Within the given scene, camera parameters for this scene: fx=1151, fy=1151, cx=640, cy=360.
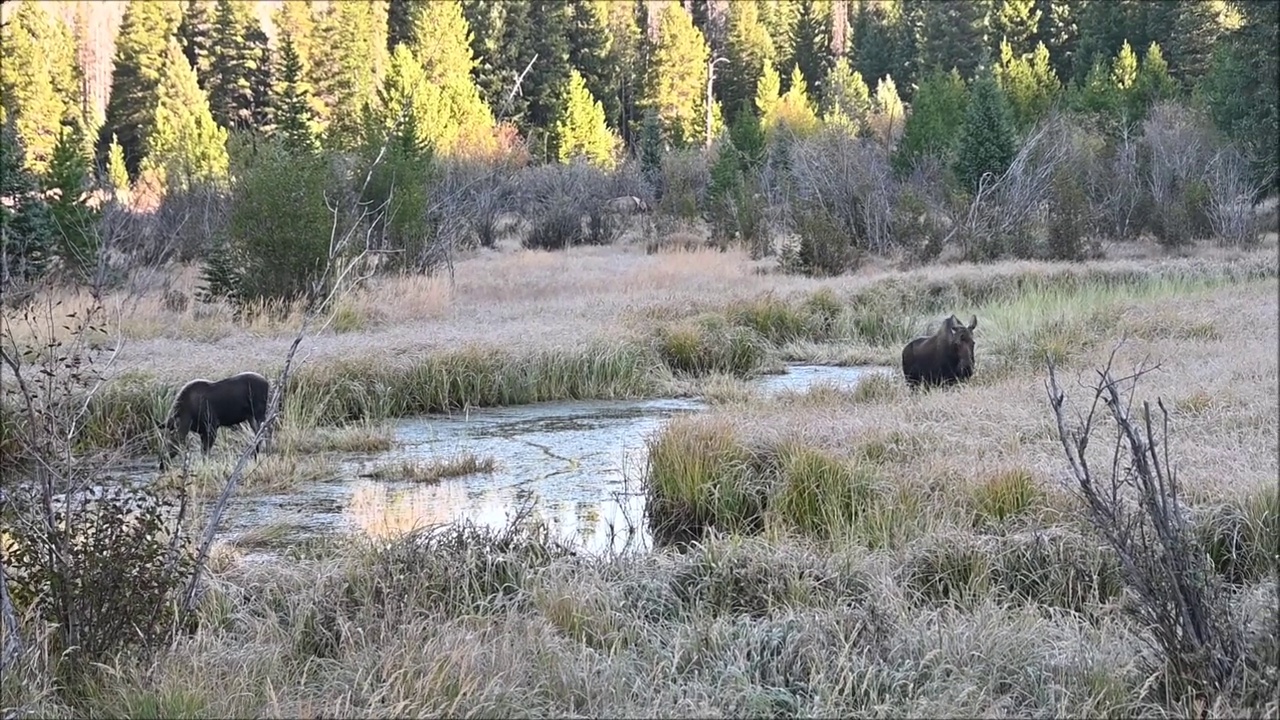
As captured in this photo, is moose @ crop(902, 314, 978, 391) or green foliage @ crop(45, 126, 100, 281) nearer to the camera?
moose @ crop(902, 314, 978, 391)

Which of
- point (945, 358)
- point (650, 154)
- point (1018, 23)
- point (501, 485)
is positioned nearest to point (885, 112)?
point (650, 154)

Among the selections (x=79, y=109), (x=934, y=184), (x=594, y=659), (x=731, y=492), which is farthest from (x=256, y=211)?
(x=79, y=109)

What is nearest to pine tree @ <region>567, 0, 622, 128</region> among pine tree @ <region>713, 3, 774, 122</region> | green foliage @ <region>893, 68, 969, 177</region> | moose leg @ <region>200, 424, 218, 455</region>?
pine tree @ <region>713, 3, 774, 122</region>

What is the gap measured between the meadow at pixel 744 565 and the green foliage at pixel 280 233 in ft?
6.50

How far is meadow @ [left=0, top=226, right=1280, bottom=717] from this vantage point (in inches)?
168

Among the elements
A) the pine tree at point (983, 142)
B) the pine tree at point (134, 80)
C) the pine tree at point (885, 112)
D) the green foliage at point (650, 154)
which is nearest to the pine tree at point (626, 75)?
the pine tree at point (885, 112)

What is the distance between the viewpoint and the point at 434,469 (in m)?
8.78

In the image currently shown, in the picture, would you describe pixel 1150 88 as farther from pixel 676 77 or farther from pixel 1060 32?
pixel 676 77

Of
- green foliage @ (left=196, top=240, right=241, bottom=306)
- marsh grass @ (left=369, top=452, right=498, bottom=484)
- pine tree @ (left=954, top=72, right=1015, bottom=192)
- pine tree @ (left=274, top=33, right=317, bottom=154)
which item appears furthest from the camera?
pine tree @ (left=954, top=72, right=1015, bottom=192)

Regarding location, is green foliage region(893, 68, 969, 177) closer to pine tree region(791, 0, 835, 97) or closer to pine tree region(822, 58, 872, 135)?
pine tree region(822, 58, 872, 135)

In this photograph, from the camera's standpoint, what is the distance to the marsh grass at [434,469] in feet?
28.6

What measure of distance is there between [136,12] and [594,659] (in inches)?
1848

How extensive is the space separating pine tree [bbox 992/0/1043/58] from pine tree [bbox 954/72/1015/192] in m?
26.8

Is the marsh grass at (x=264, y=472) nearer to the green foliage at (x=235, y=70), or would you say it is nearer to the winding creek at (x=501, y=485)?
the winding creek at (x=501, y=485)
